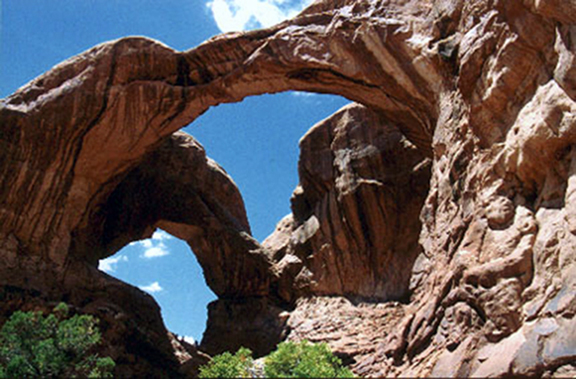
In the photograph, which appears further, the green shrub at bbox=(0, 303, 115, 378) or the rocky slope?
the green shrub at bbox=(0, 303, 115, 378)

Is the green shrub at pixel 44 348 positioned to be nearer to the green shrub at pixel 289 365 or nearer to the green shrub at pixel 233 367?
the green shrub at pixel 233 367

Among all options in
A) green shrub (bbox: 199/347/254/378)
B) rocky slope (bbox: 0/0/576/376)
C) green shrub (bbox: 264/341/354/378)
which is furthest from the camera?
green shrub (bbox: 199/347/254/378)

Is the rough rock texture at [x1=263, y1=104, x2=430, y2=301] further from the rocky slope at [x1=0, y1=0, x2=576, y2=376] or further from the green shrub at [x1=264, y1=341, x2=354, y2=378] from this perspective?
the green shrub at [x1=264, y1=341, x2=354, y2=378]

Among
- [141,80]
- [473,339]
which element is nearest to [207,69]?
[141,80]

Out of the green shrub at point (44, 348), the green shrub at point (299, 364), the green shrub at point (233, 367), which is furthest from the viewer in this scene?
the green shrub at point (44, 348)

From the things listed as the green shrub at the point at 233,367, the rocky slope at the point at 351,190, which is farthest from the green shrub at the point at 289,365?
the rocky slope at the point at 351,190

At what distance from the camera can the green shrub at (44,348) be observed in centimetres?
1275

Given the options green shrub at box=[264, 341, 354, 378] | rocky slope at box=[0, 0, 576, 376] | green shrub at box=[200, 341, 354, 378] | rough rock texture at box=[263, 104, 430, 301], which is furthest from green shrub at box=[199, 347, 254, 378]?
rough rock texture at box=[263, 104, 430, 301]

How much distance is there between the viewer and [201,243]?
89.7ft

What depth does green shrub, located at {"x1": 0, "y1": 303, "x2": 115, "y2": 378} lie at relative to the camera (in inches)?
502

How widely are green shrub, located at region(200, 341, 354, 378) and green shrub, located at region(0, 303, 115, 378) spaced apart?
8.87ft

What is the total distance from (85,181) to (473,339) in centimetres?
1562

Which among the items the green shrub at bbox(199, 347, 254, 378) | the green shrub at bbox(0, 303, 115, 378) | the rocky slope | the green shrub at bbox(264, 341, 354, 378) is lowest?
the green shrub at bbox(264, 341, 354, 378)

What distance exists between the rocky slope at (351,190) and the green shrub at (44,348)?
213 inches
